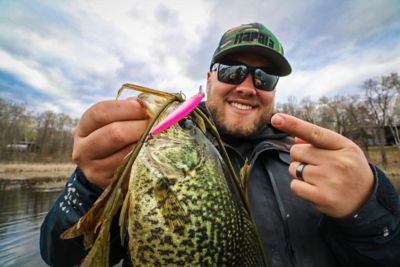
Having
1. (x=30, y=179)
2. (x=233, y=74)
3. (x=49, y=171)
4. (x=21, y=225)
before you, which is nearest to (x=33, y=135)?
(x=49, y=171)

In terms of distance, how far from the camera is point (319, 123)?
44.6m

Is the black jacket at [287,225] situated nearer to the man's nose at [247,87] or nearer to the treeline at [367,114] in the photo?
the man's nose at [247,87]

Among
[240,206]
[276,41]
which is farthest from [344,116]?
[240,206]

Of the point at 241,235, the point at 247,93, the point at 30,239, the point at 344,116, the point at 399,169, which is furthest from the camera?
the point at 344,116

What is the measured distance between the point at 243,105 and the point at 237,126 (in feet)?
1.07

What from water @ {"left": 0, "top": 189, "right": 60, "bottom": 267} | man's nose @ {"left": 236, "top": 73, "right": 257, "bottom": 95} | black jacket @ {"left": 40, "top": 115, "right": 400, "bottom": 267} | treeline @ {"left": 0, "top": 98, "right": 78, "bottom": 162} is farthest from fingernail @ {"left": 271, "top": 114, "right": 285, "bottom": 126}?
treeline @ {"left": 0, "top": 98, "right": 78, "bottom": 162}

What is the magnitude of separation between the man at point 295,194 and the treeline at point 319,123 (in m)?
37.9

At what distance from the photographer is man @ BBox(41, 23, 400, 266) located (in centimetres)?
141

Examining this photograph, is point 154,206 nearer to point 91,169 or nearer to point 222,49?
point 91,169

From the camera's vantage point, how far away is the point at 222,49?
351 cm

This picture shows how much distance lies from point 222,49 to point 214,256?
293cm

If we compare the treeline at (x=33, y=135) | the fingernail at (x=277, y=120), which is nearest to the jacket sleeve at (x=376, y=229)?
the fingernail at (x=277, y=120)

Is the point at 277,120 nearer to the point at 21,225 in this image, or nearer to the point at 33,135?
the point at 21,225

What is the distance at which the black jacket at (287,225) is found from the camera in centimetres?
172
